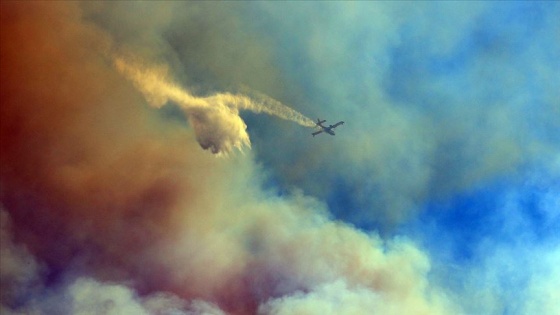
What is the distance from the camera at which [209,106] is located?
10.7 meters

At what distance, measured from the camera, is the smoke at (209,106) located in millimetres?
10680

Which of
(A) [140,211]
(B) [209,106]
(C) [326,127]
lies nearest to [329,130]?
(C) [326,127]

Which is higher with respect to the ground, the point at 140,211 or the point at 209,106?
the point at 209,106

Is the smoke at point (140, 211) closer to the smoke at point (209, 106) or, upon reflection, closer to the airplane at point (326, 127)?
the smoke at point (209, 106)

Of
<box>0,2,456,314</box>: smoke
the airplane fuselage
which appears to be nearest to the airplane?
the airplane fuselage

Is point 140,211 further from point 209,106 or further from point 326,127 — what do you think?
point 326,127

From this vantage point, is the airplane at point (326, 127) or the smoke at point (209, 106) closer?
the smoke at point (209, 106)

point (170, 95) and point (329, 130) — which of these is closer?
point (170, 95)

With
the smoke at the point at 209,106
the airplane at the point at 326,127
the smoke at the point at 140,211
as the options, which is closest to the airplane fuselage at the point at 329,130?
the airplane at the point at 326,127

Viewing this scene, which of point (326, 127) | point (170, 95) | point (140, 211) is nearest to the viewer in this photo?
point (170, 95)

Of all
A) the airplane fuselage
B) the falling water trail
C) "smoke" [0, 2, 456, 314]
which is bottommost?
"smoke" [0, 2, 456, 314]

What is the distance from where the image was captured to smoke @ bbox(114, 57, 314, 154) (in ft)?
35.0

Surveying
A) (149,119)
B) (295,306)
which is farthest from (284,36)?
(295,306)

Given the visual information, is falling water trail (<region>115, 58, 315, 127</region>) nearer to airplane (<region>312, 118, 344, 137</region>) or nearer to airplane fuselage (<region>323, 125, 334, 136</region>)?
airplane (<region>312, 118, 344, 137</region>)
